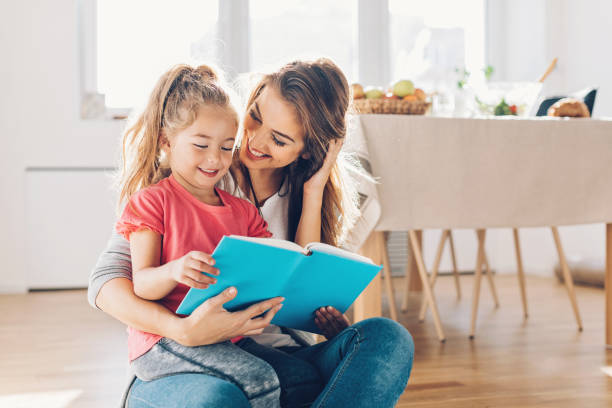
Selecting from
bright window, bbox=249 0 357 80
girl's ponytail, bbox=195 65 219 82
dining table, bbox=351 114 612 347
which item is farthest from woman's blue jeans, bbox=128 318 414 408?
bright window, bbox=249 0 357 80

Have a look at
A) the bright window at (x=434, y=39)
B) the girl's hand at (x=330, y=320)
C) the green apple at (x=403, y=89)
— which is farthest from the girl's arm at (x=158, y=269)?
the bright window at (x=434, y=39)

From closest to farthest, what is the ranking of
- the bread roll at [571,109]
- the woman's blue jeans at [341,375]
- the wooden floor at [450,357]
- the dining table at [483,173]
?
the woman's blue jeans at [341,375] → the wooden floor at [450,357] → the dining table at [483,173] → the bread roll at [571,109]

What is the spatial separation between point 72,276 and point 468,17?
297 cm

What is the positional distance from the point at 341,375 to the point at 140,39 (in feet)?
11.2

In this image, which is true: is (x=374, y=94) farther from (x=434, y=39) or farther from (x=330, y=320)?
(x=434, y=39)

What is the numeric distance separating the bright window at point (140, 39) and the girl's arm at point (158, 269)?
3134 millimetres

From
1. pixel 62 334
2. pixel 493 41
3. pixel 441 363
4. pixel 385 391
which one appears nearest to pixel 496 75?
pixel 493 41

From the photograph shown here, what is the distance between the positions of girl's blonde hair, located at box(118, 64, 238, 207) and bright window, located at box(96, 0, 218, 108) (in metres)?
2.95

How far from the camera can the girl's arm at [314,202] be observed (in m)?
1.34

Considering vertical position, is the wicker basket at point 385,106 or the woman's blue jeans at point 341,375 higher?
the wicker basket at point 385,106

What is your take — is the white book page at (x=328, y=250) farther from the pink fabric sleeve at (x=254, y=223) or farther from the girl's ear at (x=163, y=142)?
the girl's ear at (x=163, y=142)

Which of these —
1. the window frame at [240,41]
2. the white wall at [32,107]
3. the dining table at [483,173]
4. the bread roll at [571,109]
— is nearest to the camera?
the dining table at [483,173]

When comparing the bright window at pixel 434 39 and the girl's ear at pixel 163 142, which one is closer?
the girl's ear at pixel 163 142

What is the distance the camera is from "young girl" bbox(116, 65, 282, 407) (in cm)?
100
